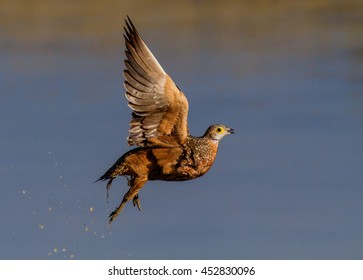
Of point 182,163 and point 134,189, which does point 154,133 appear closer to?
point 182,163

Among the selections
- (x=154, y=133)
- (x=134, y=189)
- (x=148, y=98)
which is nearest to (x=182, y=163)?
(x=154, y=133)

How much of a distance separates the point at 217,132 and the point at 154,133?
812 millimetres

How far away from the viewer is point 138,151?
11422 mm

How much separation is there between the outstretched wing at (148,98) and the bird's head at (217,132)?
0.41 metres

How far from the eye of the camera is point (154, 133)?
11.3 metres

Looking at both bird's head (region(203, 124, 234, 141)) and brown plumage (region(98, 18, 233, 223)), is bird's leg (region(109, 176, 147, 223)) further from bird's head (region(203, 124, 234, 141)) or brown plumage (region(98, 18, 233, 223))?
bird's head (region(203, 124, 234, 141))

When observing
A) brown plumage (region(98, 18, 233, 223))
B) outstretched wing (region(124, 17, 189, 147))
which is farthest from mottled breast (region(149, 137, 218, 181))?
outstretched wing (region(124, 17, 189, 147))

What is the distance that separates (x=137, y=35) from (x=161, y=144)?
1306 millimetres

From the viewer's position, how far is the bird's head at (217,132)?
1158cm

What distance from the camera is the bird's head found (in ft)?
38.0

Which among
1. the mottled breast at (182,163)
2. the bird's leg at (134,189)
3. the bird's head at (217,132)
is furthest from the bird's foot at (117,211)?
the bird's head at (217,132)

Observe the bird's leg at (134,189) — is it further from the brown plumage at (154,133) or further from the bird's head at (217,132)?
the bird's head at (217,132)

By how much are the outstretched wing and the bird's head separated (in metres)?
0.41
